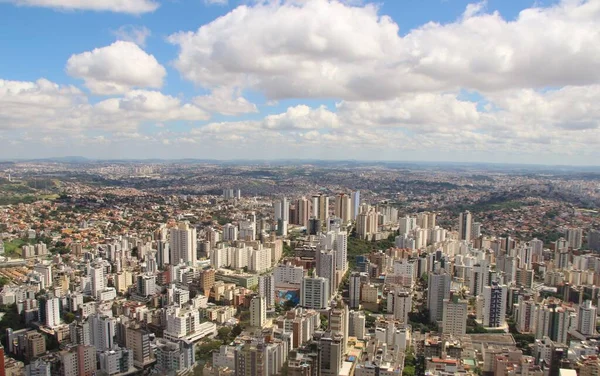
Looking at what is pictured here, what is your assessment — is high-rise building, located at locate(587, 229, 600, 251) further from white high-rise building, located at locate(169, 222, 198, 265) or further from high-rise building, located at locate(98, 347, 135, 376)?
high-rise building, located at locate(98, 347, 135, 376)

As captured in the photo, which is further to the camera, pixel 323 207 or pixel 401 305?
pixel 323 207

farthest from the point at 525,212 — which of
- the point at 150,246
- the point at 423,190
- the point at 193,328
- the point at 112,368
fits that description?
the point at 112,368

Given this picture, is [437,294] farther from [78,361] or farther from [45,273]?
[45,273]

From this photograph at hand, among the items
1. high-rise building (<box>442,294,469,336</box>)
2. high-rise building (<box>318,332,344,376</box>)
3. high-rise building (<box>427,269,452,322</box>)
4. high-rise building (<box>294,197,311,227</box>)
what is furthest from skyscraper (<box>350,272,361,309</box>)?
high-rise building (<box>294,197,311,227</box>)

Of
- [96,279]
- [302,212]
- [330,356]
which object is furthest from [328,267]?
[302,212]

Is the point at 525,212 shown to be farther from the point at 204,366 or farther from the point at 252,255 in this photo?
the point at 204,366

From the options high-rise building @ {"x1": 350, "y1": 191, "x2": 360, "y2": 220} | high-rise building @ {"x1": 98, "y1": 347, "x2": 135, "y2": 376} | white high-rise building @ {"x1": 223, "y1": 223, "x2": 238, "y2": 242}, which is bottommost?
high-rise building @ {"x1": 98, "y1": 347, "x2": 135, "y2": 376}

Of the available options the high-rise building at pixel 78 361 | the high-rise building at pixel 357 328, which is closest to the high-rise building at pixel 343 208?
the high-rise building at pixel 357 328
